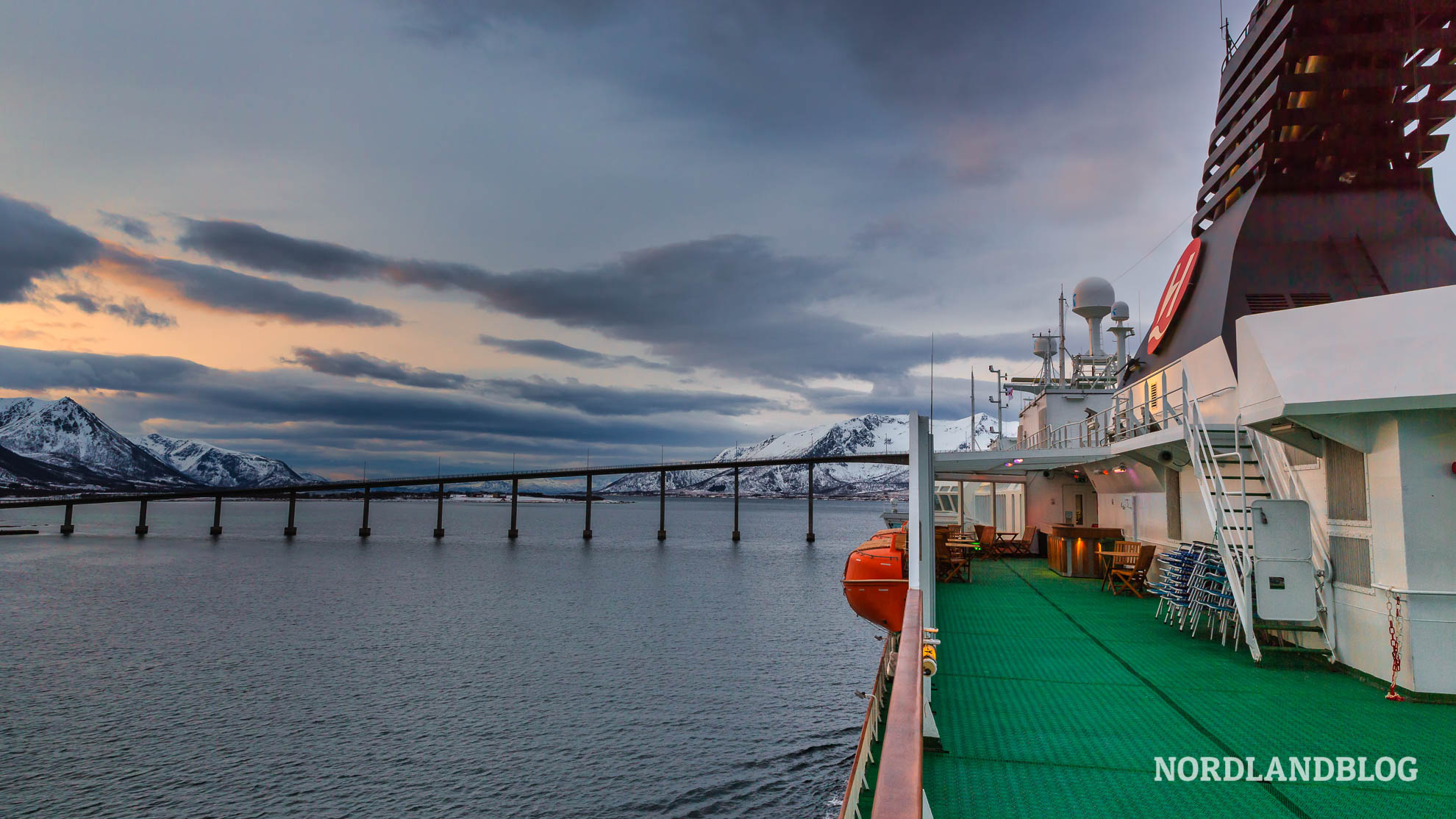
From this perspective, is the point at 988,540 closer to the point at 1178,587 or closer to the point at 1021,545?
the point at 1021,545

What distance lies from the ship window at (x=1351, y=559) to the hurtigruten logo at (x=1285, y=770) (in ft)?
10.2

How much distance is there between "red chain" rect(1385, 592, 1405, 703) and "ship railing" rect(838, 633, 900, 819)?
17.3ft

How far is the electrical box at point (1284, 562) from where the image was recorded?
9.25m

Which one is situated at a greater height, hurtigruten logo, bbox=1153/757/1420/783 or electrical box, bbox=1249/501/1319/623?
electrical box, bbox=1249/501/1319/623

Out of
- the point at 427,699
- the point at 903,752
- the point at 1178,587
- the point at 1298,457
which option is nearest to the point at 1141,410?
the point at 1178,587

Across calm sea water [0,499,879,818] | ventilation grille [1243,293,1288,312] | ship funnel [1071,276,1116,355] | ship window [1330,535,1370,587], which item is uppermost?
ship funnel [1071,276,1116,355]

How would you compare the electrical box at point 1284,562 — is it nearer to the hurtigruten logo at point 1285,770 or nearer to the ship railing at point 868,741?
the hurtigruten logo at point 1285,770

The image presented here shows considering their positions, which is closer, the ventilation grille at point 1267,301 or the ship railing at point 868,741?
the ship railing at point 868,741

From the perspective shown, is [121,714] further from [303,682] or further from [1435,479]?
[1435,479]

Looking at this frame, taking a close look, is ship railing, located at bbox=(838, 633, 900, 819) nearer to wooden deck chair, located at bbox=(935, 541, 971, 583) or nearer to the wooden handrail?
the wooden handrail

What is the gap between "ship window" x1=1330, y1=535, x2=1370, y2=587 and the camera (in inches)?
343

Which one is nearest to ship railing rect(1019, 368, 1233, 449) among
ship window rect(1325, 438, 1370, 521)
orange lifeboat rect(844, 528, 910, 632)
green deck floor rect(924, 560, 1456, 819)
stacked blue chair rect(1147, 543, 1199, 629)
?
stacked blue chair rect(1147, 543, 1199, 629)

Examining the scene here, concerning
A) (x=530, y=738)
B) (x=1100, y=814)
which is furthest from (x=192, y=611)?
(x=1100, y=814)

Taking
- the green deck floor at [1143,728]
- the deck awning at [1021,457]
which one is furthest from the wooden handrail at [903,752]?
the deck awning at [1021,457]
